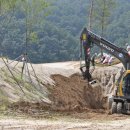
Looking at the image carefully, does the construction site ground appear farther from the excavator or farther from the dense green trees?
the dense green trees

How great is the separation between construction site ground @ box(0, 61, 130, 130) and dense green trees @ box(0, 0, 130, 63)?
8.37 metres

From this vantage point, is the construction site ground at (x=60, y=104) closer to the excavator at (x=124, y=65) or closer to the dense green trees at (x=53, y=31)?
the excavator at (x=124, y=65)

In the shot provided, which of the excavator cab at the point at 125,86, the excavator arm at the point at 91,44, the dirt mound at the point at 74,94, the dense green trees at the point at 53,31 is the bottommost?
the dirt mound at the point at 74,94

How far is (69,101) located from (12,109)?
25.1 feet

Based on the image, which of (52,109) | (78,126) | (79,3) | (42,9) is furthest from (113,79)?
(79,3)

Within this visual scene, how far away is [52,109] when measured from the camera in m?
24.6

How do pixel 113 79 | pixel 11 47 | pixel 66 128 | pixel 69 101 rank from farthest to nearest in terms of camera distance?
pixel 11 47, pixel 113 79, pixel 69 101, pixel 66 128

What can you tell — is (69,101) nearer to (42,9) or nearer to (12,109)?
(12,109)

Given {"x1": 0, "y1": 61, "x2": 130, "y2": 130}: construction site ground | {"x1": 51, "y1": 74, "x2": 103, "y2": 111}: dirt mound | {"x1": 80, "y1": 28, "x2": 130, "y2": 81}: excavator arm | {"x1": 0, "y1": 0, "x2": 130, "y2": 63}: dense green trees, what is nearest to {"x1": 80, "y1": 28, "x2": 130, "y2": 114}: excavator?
{"x1": 80, "y1": 28, "x2": 130, "y2": 81}: excavator arm

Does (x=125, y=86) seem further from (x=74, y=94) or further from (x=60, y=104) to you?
(x=74, y=94)

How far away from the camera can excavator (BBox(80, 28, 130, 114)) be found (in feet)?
83.8

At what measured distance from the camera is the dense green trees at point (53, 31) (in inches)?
1869

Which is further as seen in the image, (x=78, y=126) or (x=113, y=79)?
(x=113, y=79)

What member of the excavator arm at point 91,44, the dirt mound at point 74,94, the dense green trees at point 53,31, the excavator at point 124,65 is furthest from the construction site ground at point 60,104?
the dense green trees at point 53,31
